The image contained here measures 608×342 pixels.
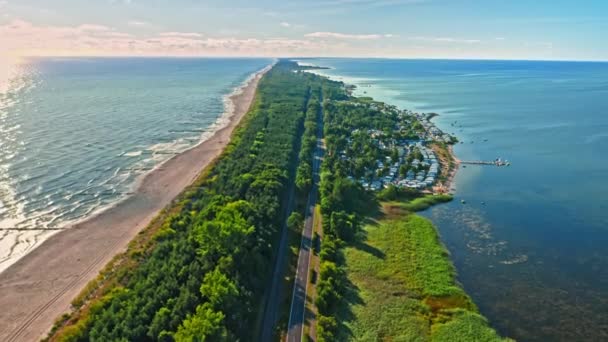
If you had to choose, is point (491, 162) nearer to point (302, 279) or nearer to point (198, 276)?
point (302, 279)

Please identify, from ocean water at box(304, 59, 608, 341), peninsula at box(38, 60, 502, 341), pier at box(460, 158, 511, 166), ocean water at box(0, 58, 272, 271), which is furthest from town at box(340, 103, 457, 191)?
ocean water at box(0, 58, 272, 271)

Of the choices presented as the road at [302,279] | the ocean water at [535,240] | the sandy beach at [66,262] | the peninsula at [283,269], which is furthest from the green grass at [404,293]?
the sandy beach at [66,262]

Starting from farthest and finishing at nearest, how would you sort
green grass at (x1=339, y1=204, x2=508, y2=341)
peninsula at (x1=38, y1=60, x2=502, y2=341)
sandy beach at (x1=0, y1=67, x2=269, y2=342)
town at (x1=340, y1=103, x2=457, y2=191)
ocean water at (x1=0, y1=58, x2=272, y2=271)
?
town at (x1=340, y1=103, x2=457, y2=191)
ocean water at (x1=0, y1=58, x2=272, y2=271)
sandy beach at (x1=0, y1=67, x2=269, y2=342)
green grass at (x1=339, y1=204, x2=508, y2=341)
peninsula at (x1=38, y1=60, x2=502, y2=341)

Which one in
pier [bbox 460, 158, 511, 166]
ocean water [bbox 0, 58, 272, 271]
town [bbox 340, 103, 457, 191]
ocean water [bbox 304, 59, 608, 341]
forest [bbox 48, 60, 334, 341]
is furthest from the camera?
pier [bbox 460, 158, 511, 166]

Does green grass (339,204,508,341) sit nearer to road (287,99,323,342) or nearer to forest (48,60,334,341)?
road (287,99,323,342)

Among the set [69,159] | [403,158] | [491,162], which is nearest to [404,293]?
[403,158]

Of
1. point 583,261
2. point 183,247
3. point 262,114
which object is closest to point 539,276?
point 583,261
